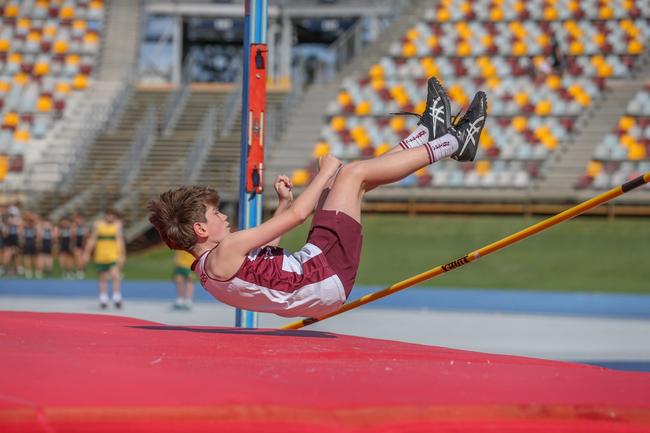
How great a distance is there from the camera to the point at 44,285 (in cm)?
1917

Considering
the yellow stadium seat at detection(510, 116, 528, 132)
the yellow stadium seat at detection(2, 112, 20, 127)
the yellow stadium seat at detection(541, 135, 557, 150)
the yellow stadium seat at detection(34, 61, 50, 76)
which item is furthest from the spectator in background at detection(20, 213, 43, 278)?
the yellow stadium seat at detection(541, 135, 557, 150)

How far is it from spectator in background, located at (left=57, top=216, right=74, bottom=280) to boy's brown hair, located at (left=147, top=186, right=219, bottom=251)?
1630cm

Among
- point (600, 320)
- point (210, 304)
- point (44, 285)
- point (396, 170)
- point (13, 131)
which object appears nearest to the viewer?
point (396, 170)

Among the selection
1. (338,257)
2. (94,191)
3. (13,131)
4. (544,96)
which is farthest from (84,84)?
(338,257)

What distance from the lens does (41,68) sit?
90.0 ft

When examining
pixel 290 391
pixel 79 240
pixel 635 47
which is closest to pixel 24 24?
pixel 79 240

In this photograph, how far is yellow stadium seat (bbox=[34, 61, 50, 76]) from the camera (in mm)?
27297

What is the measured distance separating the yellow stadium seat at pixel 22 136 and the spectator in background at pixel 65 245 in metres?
4.55

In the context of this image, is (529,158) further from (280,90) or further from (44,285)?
(44,285)

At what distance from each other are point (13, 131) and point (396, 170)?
881 inches

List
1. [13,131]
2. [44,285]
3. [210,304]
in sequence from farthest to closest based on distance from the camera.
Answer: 1. [13,131]
2. [44,285]
3. [210,304]

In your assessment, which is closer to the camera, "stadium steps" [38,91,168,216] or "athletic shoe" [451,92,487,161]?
"athletic shoe" [451,92,487,161]

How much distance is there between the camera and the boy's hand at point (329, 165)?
4.86 metres

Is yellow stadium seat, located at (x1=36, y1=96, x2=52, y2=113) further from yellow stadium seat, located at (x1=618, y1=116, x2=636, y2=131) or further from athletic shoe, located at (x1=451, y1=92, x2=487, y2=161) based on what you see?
athletic shoe, located at (x1=451, y1=92, x2=487, y2=161)
